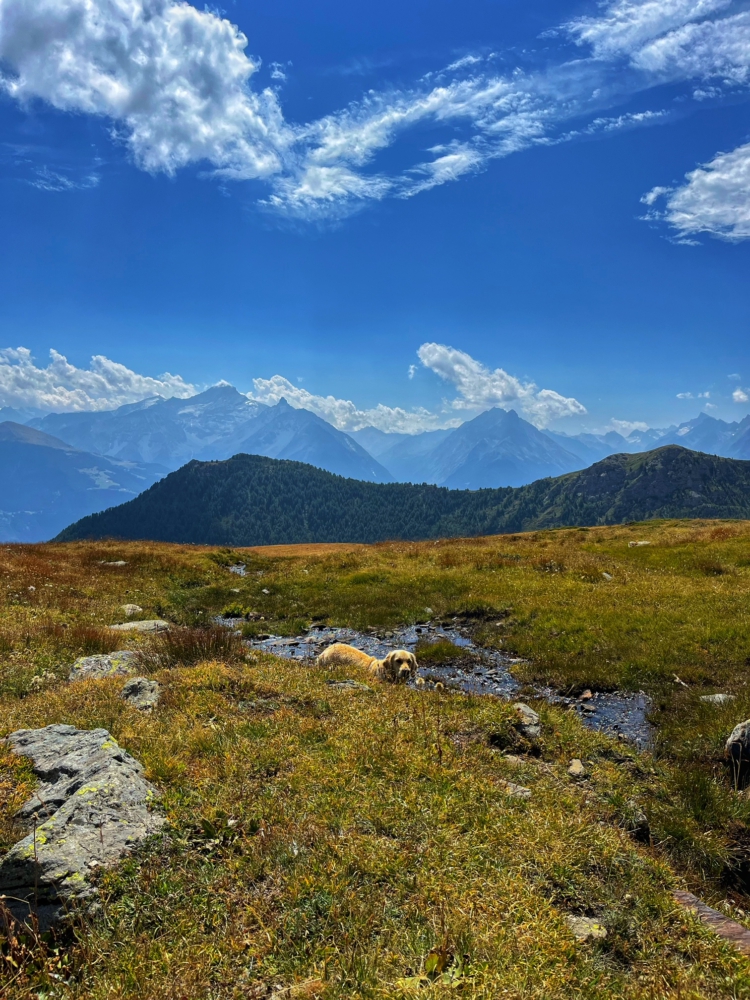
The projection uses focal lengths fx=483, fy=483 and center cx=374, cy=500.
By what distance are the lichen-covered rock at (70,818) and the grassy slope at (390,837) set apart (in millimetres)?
275

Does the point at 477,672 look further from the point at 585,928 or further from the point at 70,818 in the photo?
the point at 70,818

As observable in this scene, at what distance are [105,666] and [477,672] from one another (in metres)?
10.5

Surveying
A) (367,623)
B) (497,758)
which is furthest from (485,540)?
(497,758)

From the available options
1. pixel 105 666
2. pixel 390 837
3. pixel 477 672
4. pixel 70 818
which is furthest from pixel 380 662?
pixel 70 818

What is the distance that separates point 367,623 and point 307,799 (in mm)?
14758

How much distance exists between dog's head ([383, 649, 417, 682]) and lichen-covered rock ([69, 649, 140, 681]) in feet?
21.6

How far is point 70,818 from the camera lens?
17.8 feet

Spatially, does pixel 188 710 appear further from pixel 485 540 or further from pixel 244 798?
pixel 485 540

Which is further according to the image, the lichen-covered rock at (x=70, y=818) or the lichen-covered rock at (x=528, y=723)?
the lichen-covered rock at (x=528, y=723)

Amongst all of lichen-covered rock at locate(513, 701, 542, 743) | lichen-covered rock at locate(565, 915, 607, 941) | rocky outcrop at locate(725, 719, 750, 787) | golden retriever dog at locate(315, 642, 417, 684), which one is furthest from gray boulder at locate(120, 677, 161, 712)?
rocky outcrop at locate(725, 719, 750, 787)

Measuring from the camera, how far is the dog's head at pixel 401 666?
43.5ft

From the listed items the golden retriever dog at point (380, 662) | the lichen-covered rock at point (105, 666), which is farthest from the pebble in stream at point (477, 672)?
the lichen-covered rock at point (105, 666)

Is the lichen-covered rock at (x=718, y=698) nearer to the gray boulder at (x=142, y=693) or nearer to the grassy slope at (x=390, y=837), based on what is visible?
the grassy slope at (x=390, y=837)

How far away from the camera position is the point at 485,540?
39.1m
